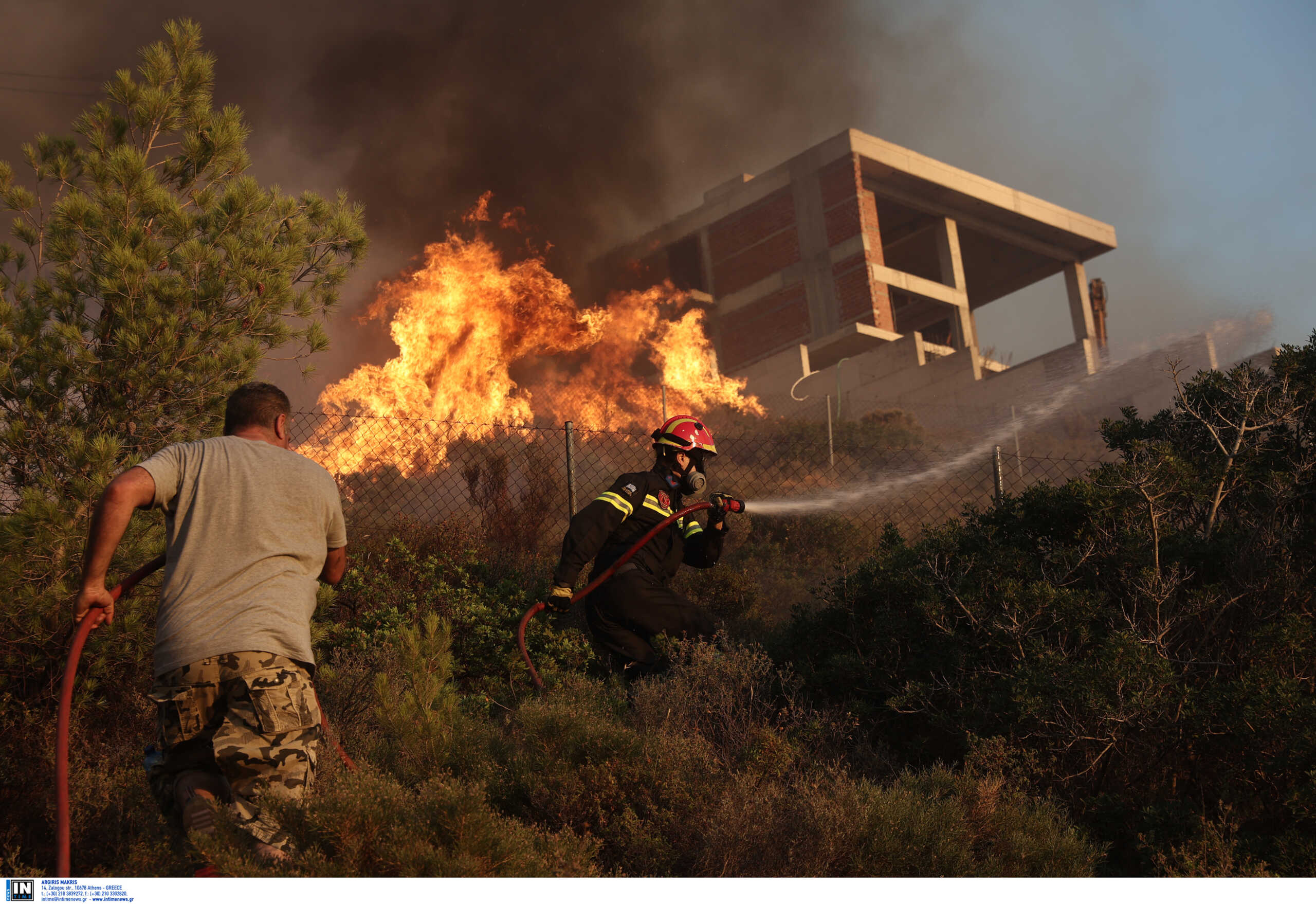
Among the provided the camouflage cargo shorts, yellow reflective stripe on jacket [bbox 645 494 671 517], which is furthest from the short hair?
yellow reflective stripe on jacket [bbox 645 494 671 517]

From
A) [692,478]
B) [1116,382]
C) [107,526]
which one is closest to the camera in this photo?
[107,526]

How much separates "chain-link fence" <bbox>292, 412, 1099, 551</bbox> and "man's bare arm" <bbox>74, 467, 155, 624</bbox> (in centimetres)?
496

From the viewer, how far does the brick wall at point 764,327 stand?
32.7 meters

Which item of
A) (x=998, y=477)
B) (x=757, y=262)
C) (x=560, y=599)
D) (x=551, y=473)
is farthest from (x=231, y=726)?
(x=757, y=262)

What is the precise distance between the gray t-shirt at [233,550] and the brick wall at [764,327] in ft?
98.5

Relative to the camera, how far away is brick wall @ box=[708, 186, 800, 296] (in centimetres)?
3316

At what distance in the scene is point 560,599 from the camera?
5.36 m

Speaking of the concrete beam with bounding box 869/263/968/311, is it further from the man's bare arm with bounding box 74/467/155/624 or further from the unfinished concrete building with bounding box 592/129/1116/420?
the man's bare arm with bounding box 74/467/155/624

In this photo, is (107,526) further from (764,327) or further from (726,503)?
(764,327)

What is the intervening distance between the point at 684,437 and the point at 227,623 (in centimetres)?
353

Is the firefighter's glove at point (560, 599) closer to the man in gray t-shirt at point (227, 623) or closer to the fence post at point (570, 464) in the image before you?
the man in gray t-shirt at point (227, 623)

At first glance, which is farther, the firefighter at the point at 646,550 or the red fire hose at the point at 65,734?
the firefighter at the point at 646,550

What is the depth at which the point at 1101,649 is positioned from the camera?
4.37 meters

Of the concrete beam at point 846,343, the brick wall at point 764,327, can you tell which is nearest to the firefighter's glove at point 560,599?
the concrete beam at point 846,343
